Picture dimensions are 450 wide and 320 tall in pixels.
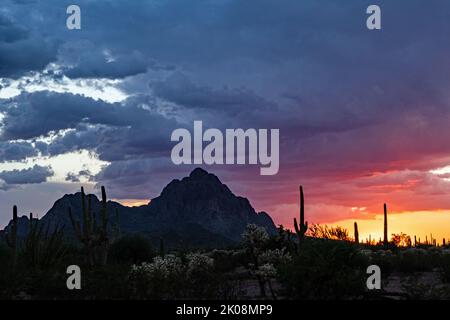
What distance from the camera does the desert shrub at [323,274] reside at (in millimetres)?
12812

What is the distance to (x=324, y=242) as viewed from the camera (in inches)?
553

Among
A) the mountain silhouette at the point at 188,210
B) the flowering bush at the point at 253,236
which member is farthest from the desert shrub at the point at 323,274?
the mountain silhouette at the point at 188,210

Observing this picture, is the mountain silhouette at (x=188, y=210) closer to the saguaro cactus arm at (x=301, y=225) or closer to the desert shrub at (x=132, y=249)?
the desert shrub at (x=132, y=249)

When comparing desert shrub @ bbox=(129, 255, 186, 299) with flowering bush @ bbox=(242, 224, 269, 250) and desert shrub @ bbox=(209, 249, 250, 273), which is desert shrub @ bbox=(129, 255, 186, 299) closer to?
flowering bush @ bbox=(242, 224, 269, 250)

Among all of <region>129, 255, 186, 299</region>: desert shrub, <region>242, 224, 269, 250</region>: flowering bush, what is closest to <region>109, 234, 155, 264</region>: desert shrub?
<region>129, 255, 186, 299</region>: desert shrub

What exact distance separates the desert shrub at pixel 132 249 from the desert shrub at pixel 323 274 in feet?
51.2

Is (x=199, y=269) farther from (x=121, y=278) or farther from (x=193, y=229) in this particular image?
(x=193, y=229)

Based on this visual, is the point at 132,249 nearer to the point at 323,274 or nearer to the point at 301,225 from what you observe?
the point at 301,225

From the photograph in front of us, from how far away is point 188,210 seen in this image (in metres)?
152

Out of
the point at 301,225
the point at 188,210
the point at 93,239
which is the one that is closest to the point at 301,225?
Answer: the point at 301,225
